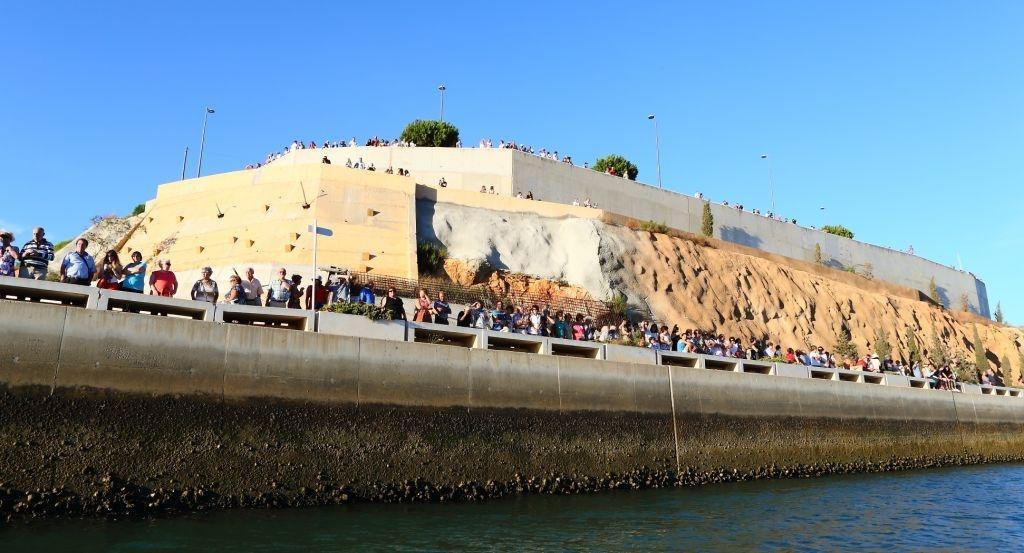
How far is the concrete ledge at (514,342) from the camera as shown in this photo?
634 inches

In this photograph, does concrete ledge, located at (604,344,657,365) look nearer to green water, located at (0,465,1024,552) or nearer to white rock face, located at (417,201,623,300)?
green water, located at (0,465,1024,552)

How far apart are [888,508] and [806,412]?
5.56 meters

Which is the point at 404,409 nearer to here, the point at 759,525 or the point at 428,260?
the point at 759,525

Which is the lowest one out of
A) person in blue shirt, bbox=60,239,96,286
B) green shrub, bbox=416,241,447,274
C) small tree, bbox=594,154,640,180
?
person in blue shirt, bbox=60,239,96,286

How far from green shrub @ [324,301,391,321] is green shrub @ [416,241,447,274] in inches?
675

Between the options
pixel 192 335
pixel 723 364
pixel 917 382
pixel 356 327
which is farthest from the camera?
pixel 917 382

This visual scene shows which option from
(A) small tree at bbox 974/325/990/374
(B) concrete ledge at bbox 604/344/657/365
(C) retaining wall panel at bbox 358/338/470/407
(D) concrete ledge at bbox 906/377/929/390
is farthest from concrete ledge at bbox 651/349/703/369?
(A) small tree at bbox 974/325/990/374

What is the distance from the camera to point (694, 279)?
4081 cm

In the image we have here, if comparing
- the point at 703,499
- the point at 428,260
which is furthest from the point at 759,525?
the point at 428,260

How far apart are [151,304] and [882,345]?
39.6m

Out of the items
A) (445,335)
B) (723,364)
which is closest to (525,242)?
(723,364)

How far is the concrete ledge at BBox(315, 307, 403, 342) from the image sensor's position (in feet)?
46.6

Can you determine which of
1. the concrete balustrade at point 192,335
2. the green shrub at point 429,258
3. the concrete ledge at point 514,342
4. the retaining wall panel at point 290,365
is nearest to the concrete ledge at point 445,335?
the concrete balustrade at point 192,335

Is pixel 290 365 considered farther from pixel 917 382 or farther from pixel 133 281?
pixel 917 382
